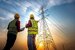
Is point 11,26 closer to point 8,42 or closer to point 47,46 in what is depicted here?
point 8,42

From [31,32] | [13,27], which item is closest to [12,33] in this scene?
[13,27]

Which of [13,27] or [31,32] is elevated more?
[13,27]

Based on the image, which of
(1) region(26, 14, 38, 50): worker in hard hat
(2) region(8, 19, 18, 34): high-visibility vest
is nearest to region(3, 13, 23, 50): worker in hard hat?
(2) region(8, 19, 18, 34): high-visibility vest

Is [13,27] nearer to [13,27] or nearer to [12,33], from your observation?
[13,27]

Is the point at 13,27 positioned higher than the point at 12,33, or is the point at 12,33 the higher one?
the point at 13,27

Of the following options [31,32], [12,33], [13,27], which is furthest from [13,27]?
[31,32]

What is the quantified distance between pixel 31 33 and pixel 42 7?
6.23 metres

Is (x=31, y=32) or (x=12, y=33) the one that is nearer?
(x=12, y=33)

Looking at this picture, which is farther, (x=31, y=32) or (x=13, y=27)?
(x=31, y=32)

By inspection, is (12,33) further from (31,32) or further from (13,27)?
(31,32)

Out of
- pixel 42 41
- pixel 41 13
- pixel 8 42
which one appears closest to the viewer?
pixel 8 42

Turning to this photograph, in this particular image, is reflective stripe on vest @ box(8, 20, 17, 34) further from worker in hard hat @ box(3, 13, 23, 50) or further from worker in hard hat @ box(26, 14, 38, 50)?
worker in hard hat @ box(26, 14, 38, 50)

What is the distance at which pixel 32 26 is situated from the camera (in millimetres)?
10531

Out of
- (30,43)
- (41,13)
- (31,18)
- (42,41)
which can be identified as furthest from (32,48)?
(42,41)
